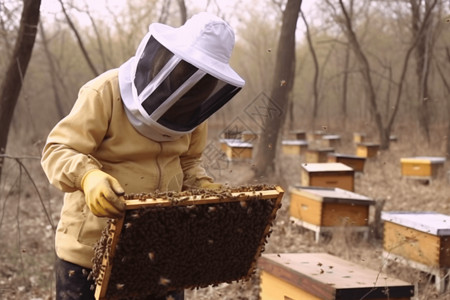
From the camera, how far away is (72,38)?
1244 inches

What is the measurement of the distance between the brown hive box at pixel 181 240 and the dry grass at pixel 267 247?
1856 millimetres

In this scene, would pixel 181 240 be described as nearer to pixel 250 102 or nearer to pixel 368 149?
pixel 250 102

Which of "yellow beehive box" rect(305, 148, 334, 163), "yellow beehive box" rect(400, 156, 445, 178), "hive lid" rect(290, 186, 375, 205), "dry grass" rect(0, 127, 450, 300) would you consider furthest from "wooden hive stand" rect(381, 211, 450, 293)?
"yellow beehive box" rect(305, 148, 334, 163)

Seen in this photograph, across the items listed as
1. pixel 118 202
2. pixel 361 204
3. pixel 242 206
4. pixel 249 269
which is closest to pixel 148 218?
pixel 118 202

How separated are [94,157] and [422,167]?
905 centimetres

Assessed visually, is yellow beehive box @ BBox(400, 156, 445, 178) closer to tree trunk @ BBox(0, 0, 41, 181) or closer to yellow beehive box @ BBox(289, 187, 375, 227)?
yellow beehive box @ BBox(289, 187, 375, 227)

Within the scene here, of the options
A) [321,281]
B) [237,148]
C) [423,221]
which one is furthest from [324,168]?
[321,281]

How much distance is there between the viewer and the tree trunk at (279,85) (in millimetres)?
9297

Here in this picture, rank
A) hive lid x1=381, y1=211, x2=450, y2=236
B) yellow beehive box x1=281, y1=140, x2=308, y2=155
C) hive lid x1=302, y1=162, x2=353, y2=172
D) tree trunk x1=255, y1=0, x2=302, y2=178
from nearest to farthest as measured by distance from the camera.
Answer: hive lid x1=381, y1=211, x2=450, y2=236 < hive lid x1=302, y1=162, x2=353, y2=172 < tree trunk x1=255, y1=0, x2=302, y2=178 < yellow beehive box x1=281, y1=140, x2=308, y2=155

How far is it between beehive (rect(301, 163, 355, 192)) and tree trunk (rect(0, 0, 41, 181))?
4.48 metres

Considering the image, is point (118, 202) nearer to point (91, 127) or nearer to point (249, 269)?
point (91, 127)

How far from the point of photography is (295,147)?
1551 cm

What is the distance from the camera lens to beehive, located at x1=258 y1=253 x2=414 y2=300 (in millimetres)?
2984

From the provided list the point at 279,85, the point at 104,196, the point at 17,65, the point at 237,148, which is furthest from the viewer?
the point at 237,148
